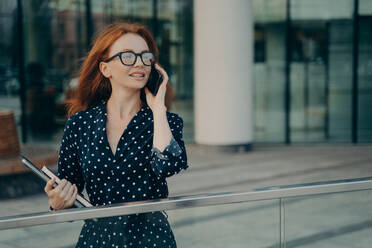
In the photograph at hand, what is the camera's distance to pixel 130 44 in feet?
7.80

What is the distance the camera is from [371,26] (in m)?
12.0

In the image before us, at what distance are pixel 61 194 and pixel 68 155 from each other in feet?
0.76

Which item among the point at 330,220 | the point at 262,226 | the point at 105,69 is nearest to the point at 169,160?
the point at 105,69

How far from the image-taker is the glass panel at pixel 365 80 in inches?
474

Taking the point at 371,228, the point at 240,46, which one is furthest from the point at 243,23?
the point at 371,228

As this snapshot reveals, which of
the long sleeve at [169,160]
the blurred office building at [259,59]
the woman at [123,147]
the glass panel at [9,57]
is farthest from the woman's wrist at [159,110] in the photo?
the glass panel at [9,57]

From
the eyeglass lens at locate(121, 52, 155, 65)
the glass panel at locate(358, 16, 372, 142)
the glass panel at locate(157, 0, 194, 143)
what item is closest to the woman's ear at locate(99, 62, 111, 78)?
the eyeglass lens at locate(121, 52, 155, 65)

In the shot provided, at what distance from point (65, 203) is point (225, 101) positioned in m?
8.58

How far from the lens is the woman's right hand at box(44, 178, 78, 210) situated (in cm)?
219

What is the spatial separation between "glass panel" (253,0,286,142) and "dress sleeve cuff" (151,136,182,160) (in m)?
10.1

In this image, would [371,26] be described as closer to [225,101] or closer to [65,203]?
[225,101]

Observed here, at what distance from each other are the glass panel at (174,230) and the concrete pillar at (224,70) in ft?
26.5

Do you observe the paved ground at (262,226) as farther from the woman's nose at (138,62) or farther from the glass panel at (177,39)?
the glass panel at (177,39)

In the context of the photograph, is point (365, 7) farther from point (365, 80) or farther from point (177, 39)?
point (177, 39)
